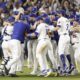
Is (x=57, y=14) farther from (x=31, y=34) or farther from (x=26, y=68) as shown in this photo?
(x=26, y=68)

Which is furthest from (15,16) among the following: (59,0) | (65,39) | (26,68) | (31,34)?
(59,0)

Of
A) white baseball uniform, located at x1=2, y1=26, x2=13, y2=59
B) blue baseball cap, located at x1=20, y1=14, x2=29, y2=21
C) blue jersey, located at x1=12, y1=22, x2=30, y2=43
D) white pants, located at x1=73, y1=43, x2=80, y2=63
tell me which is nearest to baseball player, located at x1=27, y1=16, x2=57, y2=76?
blue jersey, located at x1=12, y1=22, x2=30, y2=43

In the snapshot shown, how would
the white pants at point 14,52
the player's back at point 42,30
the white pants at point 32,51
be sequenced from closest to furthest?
1. the white pants at point 14,52
2. the player's back at point 42,30
3. the white pants at point 32,51

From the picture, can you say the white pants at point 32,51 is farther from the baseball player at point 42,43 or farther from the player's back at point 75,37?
the player's back at point 75,37

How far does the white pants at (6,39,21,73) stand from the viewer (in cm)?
1240

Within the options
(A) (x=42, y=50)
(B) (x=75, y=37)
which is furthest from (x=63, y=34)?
(A) (x=42, y=50)

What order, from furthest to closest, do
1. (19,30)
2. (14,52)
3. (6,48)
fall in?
(6,48) → (19,30) → (14,52)

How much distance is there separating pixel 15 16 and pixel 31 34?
2.79 feet

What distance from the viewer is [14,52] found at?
12508 mm

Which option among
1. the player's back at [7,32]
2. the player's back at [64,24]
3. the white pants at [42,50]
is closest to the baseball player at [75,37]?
the player's back at [64,24]

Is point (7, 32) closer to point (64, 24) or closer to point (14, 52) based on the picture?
point (14, 52)

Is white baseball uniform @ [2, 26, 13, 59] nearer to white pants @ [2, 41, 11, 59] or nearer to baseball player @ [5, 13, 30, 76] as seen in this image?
white pants @ [2, 41, 11, 59]

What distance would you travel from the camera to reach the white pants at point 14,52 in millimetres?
12400

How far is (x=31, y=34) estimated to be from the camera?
12898 millimetres
